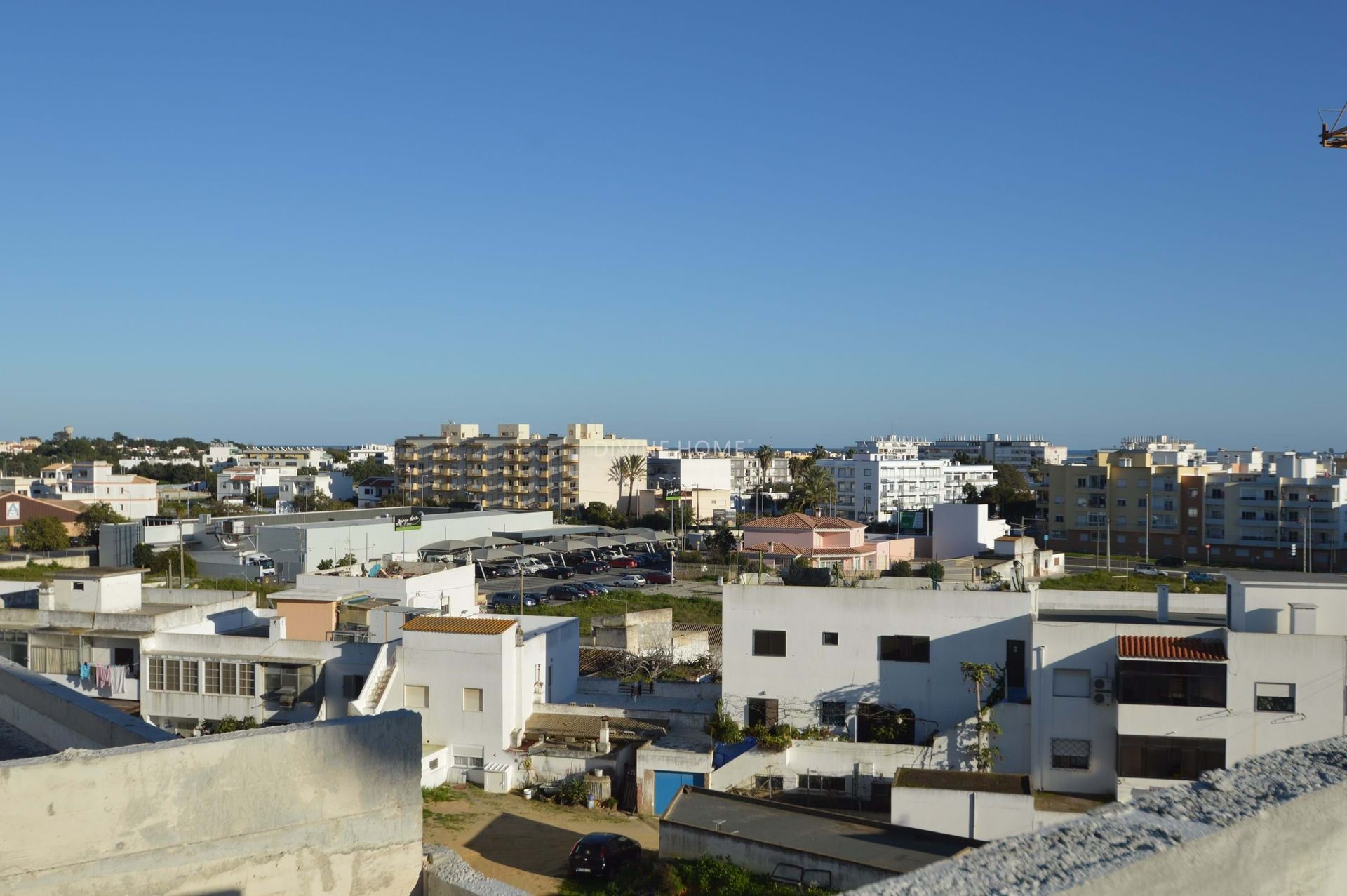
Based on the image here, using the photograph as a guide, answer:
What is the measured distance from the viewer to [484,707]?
948 inches

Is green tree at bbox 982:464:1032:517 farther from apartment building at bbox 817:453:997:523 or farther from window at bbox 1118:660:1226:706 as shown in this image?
window at bbox 1118:660:1226:706

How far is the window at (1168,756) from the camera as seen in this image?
20766 millimetres

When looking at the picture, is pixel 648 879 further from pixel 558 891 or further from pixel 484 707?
pixel 484 707

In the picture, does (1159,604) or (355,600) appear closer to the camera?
(1159,604)

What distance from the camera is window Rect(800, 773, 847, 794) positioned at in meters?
22.8

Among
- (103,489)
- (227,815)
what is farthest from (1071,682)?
(103,489)

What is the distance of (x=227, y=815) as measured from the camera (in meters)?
10.3

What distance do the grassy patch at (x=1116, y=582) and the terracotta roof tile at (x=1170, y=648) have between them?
77.3 feet

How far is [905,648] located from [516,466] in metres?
82.0

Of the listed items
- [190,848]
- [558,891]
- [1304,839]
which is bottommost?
[558,891]

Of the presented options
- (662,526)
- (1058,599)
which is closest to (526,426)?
(662,526)

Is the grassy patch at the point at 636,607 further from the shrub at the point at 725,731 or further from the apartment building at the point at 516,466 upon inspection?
the apartment building at the point at 516,466

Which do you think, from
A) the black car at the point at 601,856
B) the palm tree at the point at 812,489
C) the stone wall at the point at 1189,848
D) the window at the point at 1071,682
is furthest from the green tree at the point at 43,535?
the stone wall at the point at 1189,848

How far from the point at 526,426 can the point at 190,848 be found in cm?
9614
